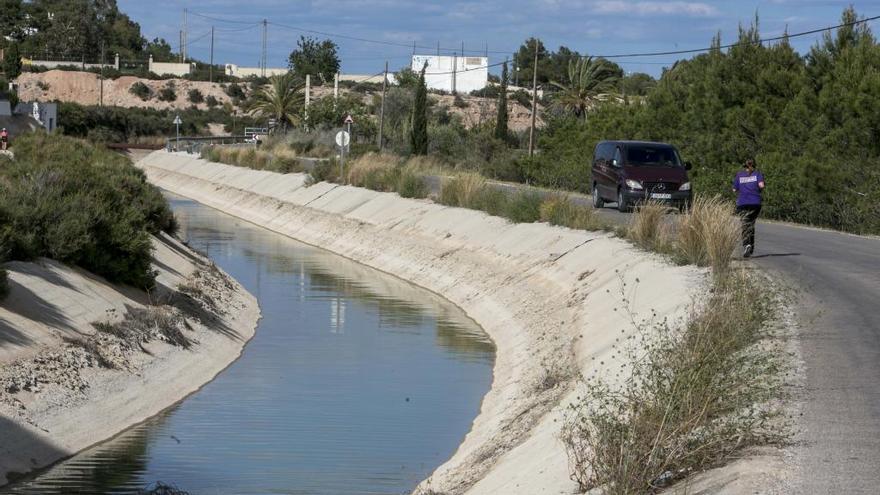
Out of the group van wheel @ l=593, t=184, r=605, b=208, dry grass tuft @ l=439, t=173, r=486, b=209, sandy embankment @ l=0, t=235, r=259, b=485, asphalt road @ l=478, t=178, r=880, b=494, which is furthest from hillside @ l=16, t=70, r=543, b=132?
sandy embankment @ l=0, t=235, r=259, b=485

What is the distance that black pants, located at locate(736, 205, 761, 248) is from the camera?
77.7 ft

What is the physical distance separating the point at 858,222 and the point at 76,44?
6076 inches

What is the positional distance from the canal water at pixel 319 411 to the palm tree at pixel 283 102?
249ft

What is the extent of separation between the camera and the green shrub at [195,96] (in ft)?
514

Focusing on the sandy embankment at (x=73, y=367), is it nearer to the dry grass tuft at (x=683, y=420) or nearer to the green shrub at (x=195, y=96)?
the dry grass tuft at (x=683, y=420)

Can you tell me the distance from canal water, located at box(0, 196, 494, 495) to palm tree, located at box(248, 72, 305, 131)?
249 ft

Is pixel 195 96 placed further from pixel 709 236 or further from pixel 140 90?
pixel 709 236

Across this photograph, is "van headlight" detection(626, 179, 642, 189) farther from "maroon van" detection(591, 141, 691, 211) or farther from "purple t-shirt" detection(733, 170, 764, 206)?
"purple t-shirt" detection(733, 170, 764, 206)

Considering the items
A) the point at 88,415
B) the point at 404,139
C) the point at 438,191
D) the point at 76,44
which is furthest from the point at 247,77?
the point at 88,415

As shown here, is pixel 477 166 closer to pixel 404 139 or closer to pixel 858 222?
pixel 404 139

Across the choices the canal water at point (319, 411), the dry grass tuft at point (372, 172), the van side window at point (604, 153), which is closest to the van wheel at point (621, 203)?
the van side window at point (604, 153)

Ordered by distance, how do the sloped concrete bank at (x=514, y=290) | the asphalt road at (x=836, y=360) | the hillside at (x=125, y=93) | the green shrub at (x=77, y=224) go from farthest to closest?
1. the hillside at (x=125, y=93)
2. the green shrub at (x=77, y=224)
3. the sloped concrete bank at (x=514, y=290)
4. the asphalt road at (x=836, y=360)

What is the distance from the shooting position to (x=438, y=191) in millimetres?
50062

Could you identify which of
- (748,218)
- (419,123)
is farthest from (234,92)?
(748,218)
